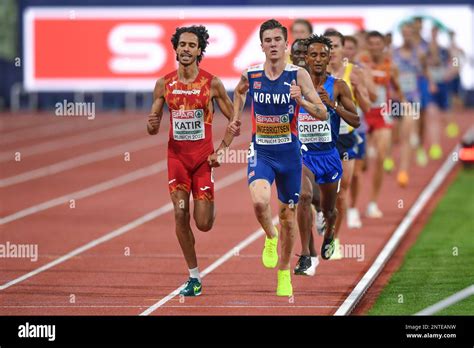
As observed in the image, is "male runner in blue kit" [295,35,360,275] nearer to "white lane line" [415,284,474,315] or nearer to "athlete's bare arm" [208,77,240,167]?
"athlete's bare arm" [208,77,240,167]

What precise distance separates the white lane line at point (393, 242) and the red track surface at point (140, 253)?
12 cm

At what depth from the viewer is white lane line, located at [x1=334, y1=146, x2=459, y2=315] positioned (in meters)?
12.2

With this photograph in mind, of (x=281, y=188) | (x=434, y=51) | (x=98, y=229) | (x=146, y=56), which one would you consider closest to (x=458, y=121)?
(x=146, y=56)

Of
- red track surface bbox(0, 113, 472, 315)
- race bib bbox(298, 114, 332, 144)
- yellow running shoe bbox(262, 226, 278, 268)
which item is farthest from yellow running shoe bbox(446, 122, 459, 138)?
yellow running shoe bbox(262, 226, 278, 268)

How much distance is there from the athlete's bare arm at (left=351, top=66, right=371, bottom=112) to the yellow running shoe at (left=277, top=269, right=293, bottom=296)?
3158 millimetres

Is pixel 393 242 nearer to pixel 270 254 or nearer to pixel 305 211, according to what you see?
pixel 305 211

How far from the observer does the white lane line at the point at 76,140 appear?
31195 millimetres

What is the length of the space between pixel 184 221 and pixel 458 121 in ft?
89.2

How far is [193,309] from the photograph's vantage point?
38.7 ft

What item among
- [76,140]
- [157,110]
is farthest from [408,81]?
[76,140]

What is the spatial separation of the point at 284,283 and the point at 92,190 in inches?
459

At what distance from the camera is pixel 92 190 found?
2373 cm

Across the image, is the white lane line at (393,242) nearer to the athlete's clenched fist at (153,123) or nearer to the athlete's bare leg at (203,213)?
the athlete's bare leg at (203,213)
